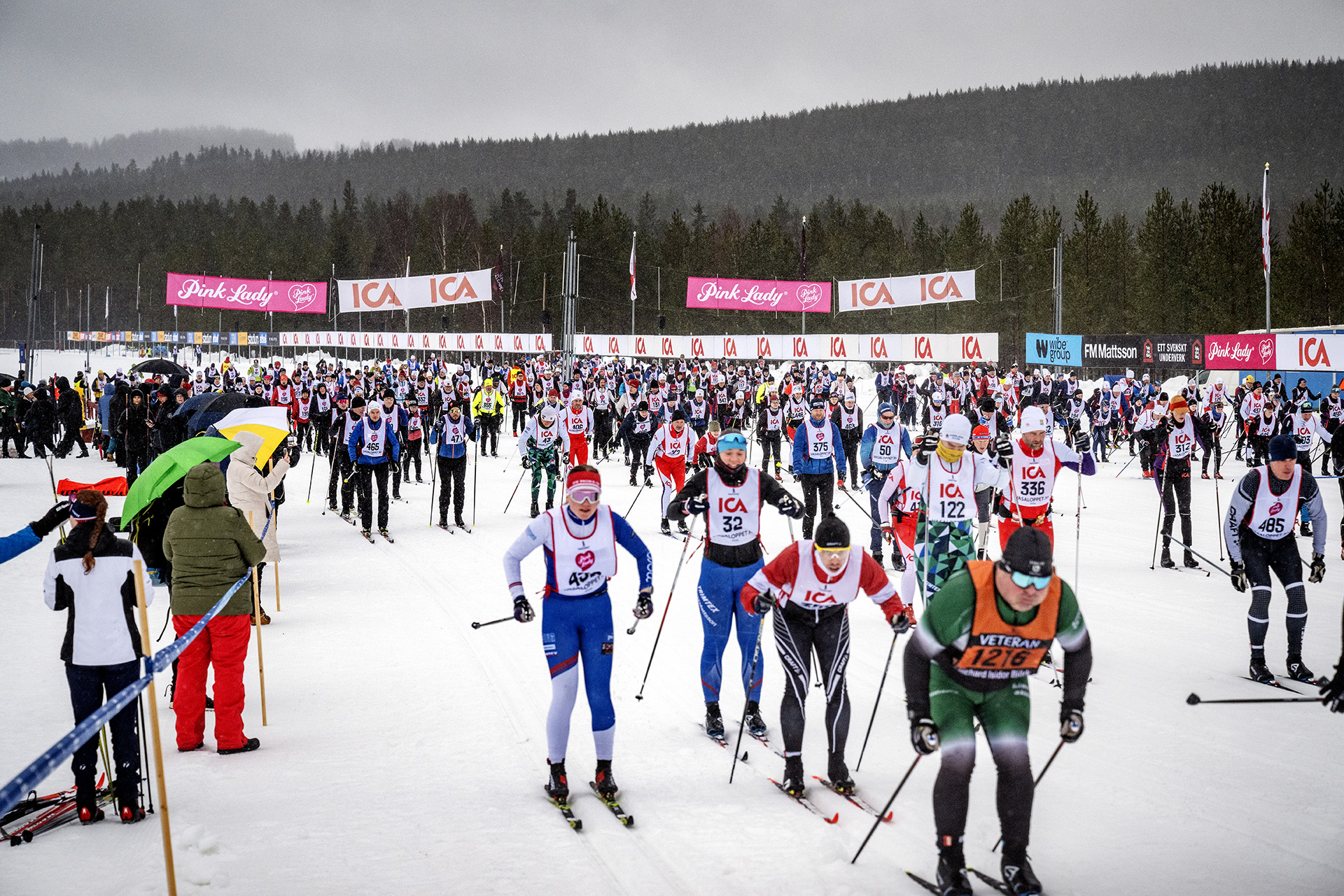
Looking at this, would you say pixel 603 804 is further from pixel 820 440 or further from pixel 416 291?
pixel 416 291

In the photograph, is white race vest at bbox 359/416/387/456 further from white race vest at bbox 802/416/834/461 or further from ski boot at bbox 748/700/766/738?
ski boot at bbox 748/700/766/738

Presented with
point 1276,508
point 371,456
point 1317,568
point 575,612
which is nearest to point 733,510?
point 575,612

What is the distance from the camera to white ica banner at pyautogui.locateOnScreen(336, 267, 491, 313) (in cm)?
2838

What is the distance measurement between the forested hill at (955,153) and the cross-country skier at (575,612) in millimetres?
133806

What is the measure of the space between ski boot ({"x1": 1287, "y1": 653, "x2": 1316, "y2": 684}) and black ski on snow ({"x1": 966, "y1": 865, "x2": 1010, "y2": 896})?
13.6 feet

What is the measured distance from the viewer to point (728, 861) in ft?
13.9

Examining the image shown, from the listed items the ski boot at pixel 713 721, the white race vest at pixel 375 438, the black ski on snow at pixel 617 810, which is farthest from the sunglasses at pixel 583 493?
the white race vest at pixel 375 438

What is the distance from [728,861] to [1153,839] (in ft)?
6.85

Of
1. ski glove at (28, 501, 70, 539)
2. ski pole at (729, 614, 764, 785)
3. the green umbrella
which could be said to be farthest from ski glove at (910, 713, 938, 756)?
the green umbrella

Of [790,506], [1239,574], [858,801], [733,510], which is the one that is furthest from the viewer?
[1239,574]

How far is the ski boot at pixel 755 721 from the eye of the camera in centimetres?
580

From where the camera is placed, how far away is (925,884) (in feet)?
12.9

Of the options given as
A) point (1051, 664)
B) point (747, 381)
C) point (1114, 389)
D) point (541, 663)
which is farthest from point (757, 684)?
point (747, 381)

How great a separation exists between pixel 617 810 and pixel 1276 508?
17.5 ft
